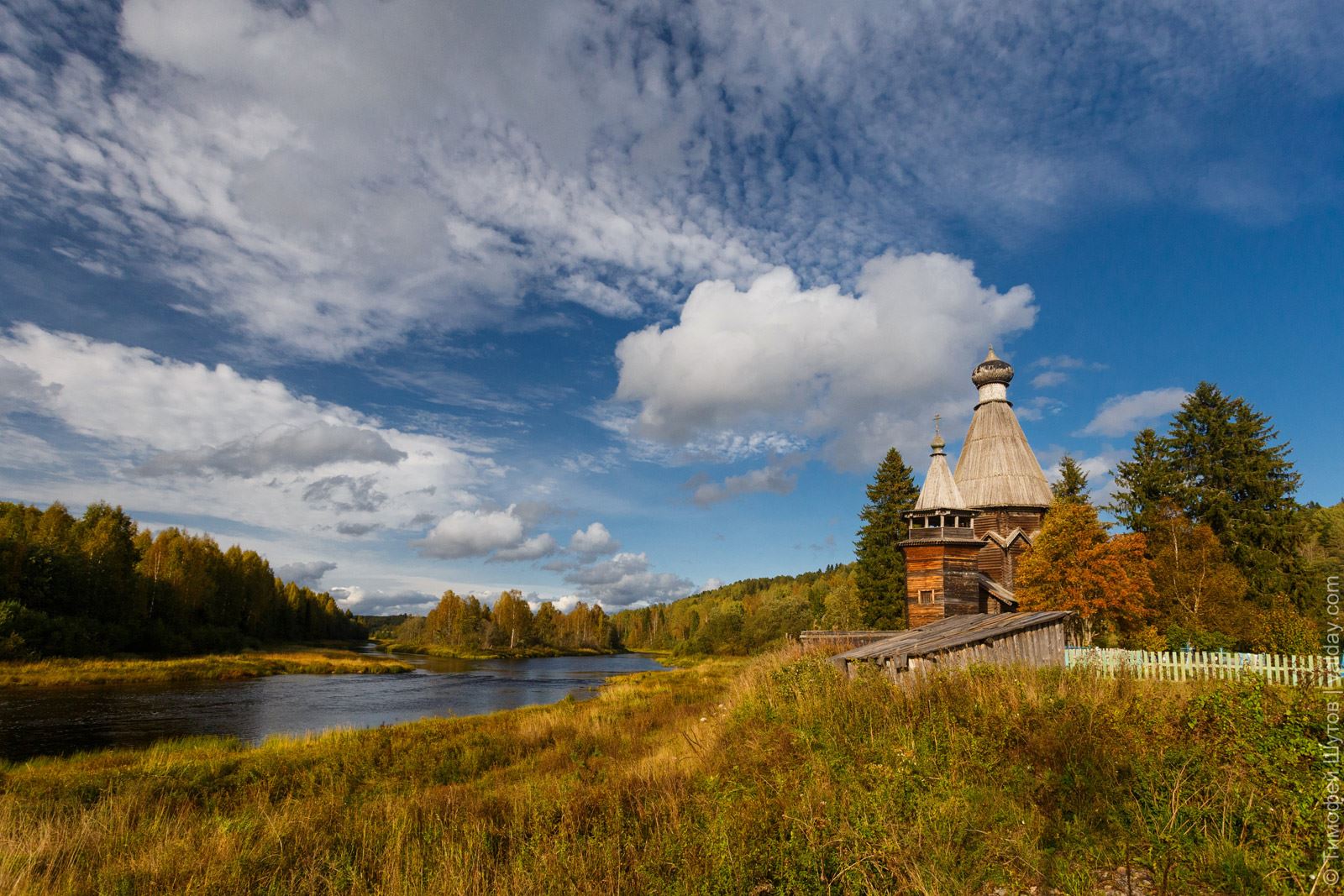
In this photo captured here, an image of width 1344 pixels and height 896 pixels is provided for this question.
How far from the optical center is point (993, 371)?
121 feet

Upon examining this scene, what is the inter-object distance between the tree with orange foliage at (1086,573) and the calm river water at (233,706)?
932 inches

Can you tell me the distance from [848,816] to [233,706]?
31172mm

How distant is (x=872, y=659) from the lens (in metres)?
11.9

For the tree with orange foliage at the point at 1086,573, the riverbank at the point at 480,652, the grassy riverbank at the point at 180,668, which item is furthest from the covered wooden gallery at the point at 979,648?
the riverbank at the point at 480,652

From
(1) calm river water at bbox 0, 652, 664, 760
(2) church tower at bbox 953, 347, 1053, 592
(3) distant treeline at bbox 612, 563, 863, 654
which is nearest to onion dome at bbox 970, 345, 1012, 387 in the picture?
(2) church tower at bbox 953, 347, 1053, 592

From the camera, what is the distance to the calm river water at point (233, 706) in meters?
19.7

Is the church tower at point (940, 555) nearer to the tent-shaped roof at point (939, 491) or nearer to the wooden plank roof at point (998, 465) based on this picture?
the tent-shaped roof at point (939, 491)

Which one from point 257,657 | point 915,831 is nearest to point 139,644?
point 257,657

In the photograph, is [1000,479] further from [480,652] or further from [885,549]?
[480,652]

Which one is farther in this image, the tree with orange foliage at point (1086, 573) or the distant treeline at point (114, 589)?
the distant treeline at point (114, 589)

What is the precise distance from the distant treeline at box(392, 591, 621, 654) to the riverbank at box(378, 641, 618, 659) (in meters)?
0.54

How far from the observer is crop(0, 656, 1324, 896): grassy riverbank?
4.77 m

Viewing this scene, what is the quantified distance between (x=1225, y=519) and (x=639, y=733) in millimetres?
31206

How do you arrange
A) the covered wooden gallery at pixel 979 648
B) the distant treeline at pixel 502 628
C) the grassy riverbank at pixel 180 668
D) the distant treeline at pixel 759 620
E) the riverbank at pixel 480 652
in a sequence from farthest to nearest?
the distant treeline at pixel 502 628 < the riverbank at pixel 480 652 < the distant treeline at pixel 759 620 < the grassy riverbank at pixel 180 668 < the covered wooden gallery at pixel 979 648
